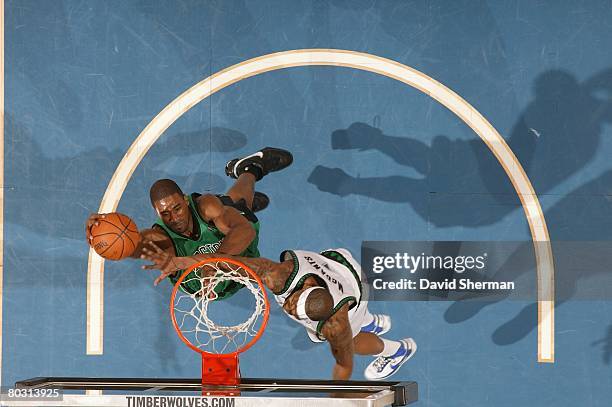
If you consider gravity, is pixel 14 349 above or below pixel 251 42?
below

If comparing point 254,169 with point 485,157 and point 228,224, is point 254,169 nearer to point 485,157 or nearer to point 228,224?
point 228,224

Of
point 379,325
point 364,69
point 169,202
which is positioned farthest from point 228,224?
point 364,69

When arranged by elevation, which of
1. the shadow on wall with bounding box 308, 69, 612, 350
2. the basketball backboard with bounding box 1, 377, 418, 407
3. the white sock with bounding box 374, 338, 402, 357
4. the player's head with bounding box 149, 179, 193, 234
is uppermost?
the shadow on wall with bounding box 308, 69, 612, 350

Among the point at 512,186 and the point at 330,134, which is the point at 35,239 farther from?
the point at 512,186

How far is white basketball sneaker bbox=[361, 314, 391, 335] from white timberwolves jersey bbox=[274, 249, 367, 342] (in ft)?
0.35

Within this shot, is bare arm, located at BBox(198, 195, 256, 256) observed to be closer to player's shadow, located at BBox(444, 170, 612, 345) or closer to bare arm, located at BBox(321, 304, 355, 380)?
bare arm, located at BBox(321, 304, 355, 380)

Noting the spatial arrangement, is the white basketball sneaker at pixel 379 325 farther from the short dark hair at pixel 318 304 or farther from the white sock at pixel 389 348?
the short dark hair at pixel 318 304

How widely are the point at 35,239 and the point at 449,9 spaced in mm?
3698

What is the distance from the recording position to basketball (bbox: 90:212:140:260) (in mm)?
6125

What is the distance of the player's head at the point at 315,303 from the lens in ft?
21.0

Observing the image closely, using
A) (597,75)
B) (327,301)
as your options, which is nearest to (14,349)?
(327,301)

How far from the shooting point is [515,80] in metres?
7.47

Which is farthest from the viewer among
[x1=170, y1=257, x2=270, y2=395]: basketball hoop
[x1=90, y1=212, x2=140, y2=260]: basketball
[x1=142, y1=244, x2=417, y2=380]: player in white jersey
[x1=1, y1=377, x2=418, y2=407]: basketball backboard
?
[x1=142, y1=244, x2=417, y2=380]: player in white jersey

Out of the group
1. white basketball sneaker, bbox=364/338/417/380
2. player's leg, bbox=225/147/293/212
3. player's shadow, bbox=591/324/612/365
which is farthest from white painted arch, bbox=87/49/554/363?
white basketball sneaker, bbox=364/338/417/380
